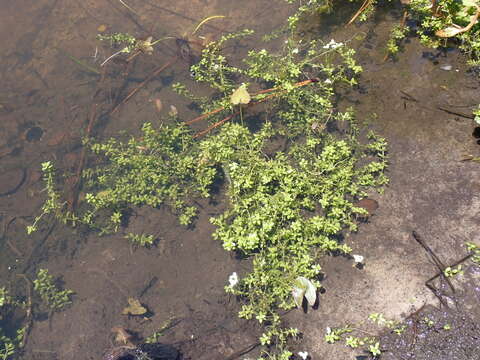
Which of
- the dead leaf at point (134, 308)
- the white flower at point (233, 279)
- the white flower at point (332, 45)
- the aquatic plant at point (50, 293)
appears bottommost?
the aquatic plant at point (50, 293)

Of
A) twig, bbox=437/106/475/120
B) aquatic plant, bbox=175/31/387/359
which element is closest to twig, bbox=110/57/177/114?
aquatic plant, bbox=175/31/387/359

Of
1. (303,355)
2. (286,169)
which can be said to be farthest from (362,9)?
(303,355)

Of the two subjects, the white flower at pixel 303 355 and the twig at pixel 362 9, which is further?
the twig at pixel 362 9

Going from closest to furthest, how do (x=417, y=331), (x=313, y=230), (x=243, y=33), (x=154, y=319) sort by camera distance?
(x=417, y=331), (x=313, y=230), (x=154, y=319), (x=243, y=33)

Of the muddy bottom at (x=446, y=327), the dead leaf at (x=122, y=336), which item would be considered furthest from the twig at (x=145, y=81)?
the muddy bottom at (x=446, y=327)

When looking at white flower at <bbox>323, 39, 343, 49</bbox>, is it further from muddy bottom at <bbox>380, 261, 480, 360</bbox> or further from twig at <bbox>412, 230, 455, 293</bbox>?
muddy bottom at <bbox>380, 261, 480, 360</bbox>

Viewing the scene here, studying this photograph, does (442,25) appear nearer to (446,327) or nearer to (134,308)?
(446,327)

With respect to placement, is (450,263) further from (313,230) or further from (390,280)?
(313,230)

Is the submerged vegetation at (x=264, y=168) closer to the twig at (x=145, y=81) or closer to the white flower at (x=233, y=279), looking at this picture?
the white flower at (x=233, y=279)

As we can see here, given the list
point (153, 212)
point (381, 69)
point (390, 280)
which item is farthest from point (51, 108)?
point (390, 280)
